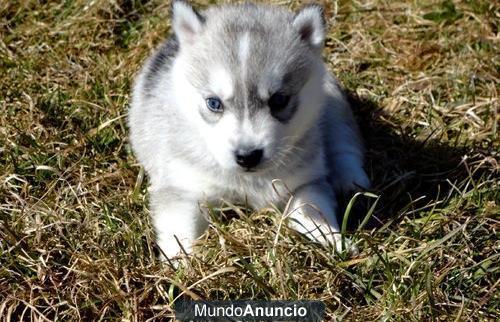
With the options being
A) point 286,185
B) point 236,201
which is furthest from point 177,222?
point 286,185

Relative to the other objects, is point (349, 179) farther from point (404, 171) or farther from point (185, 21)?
point (185, 21)

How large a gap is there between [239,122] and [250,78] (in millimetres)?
272

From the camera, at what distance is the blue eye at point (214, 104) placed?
4.88m

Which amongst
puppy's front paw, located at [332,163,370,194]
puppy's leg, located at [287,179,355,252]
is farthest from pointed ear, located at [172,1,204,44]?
puppy's front paw, located at [332,163,370,194]

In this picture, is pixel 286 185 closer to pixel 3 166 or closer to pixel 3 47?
pixel 3 166

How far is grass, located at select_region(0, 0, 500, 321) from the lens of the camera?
468cm

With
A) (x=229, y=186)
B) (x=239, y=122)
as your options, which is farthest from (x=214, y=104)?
(x=229, y=186)

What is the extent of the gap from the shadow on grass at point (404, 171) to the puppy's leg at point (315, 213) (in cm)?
29

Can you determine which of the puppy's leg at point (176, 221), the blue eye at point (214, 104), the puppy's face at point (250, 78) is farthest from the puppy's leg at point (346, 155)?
the blue eye at point (214, 104)

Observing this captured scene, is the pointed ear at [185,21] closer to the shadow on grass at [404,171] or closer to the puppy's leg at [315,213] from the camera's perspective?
the puppy's leg at [315,213]

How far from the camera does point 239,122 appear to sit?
188 inches

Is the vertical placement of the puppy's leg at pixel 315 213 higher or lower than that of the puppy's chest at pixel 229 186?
lower

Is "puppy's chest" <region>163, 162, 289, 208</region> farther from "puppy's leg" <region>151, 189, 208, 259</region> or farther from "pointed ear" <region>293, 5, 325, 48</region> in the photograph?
"pointed ear" <region>293, 5, 325, 48</region>

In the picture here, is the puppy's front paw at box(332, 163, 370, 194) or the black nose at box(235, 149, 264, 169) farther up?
the black nose at box(235, 149, 264, 169)
